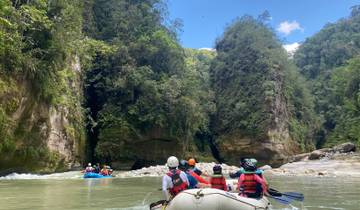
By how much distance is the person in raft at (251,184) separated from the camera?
7.18 meters

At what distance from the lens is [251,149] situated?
117ft

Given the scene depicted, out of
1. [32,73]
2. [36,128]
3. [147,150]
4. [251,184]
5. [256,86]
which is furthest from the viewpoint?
[256,86]

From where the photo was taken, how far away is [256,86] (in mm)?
38906

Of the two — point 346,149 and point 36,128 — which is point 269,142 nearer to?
point 346,149

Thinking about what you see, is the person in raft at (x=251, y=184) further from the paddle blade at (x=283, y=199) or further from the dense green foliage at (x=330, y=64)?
the dense green foliage at (x=330, y=64)

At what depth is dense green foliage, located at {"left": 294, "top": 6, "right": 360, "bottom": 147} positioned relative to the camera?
1671 inches

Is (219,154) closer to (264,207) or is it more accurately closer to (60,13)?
(60,13)

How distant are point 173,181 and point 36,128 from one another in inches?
543

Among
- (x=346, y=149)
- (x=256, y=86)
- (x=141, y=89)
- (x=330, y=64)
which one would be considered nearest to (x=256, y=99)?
(x=256, y=86)

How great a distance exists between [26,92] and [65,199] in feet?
31.1

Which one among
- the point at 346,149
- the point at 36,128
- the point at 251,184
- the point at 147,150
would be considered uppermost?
the point at 36,128

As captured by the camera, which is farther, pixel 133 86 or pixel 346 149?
pixel 346 149

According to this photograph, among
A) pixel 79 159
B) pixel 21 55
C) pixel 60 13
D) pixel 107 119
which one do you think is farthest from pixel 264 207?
pixel 107 119

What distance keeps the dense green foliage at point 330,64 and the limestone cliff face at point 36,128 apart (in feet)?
79.0
